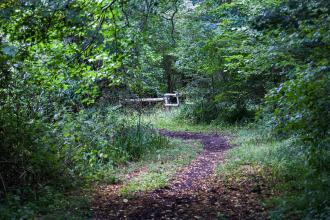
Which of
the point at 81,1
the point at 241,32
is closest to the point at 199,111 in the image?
the point at 241,32

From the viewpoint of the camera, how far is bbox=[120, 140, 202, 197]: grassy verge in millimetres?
7609

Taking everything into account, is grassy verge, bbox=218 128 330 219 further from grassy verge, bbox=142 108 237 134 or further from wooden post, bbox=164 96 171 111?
wooden post, bbox=164 96 171 111

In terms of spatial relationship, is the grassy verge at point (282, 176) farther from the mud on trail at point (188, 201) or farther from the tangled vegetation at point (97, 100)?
the mud on trail at point (188, 201)

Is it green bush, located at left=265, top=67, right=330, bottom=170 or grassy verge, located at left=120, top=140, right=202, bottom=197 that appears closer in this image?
green bush, located at left=265, top=67, right=330, bottom=170

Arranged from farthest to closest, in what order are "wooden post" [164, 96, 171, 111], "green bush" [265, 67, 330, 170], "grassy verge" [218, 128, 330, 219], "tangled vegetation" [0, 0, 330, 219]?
"wooden post" [164, 96, 171, 111] < "tangled vegetation" [0, 0, 330, 219] < "green bush" [265, 67, 330, 170] < "grassy verge" [218, 128, 330, 219]

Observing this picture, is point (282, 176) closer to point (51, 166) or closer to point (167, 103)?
point (51, 166)

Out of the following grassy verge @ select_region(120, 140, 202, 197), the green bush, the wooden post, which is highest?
the green bush

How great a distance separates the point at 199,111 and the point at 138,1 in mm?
8308

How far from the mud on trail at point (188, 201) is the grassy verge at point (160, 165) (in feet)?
0.72

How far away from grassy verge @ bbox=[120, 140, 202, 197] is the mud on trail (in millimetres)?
221

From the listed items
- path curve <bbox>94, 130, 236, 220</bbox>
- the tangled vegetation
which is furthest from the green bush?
path curve <bbox>94, 130, 236, 220</bbox>

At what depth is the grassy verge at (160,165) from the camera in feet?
25.0

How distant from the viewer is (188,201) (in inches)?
263

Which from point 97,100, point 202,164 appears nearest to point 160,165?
point 202,164
